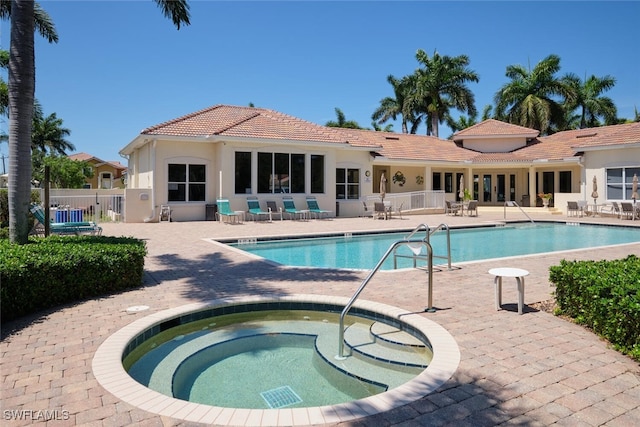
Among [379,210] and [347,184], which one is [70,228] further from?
[347,184]

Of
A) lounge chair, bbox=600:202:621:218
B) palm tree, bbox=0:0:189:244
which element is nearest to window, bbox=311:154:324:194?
palm tree, bbox=0:0:189:244

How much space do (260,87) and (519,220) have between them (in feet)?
55.9

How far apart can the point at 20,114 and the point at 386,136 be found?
26.7 metres

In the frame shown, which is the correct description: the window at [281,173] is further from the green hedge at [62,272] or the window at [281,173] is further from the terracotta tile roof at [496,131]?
the terracotta tile roof at [496,131]

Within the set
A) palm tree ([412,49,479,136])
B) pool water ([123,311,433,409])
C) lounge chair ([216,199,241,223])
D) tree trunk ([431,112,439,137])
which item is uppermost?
palm tree ([412,49,479,136])

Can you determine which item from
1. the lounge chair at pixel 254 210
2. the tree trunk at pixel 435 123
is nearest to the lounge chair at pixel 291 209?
the lounge chair at pixel 254 210

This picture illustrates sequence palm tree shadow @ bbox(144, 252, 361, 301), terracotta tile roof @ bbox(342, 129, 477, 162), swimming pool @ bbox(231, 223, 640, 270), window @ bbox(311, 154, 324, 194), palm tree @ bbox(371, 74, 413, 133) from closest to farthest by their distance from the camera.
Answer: palm tree shadow @ bbox(144, 252, 361, 301), swimming pool @ bbox(231, 223, 640, 270), window @ bbox(311, 154, 324, 194), terracotta tile roof @ bbox(342, 129, 477, 162), palm tree @ bbox(371, 74, 413, 133)

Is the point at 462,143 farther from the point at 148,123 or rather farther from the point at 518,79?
the point at 148,123

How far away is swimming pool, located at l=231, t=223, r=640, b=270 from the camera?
12055mm

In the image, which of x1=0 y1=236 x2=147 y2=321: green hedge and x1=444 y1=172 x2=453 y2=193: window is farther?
x1=444 y1=172 x2=453 y2=193: window

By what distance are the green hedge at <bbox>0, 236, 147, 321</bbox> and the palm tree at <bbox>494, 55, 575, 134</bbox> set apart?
1599 inches

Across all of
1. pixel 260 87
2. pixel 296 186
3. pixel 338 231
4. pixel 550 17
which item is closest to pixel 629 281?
pixel 338 231

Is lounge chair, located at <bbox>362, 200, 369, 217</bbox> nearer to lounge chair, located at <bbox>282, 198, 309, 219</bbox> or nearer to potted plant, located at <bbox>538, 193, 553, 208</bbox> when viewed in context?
lounge chair, located at <bbox>282, 198, 309, 219</bbox>

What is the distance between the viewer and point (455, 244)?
1528 centimetres
